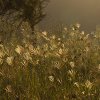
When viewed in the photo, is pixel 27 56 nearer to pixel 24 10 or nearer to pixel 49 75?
pixel 49 75

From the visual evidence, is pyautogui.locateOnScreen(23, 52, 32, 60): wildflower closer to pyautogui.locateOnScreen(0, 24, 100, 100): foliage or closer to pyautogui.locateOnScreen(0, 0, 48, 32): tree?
pyautogui.locateOnScreen(0, 24, 100, 100): foliage

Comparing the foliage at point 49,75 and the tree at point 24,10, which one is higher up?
the tree at point 24,10

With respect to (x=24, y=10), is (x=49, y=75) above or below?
below

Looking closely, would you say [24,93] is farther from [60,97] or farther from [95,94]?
[95,94]

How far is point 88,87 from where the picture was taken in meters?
3.60

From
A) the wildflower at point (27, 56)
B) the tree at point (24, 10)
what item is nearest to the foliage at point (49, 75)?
the wildflower at point (27, 56)

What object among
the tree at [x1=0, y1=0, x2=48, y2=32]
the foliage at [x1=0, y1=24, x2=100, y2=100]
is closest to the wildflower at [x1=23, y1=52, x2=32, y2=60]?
the foliage at [x1=0, y1=24, x2=100, y2=100]

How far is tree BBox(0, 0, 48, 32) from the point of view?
50.4 feet

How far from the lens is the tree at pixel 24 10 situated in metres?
15.4

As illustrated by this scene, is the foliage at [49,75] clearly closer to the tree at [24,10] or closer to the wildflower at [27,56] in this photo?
the wildflower at [27,56]

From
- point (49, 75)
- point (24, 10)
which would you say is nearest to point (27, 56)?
point (49, 75)

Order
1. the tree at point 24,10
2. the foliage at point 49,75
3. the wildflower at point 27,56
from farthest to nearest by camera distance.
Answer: the tree at point 24,10 → the wildflower at point 27,56 → the foliage at point 49,75

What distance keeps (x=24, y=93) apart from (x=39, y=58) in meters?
0.79

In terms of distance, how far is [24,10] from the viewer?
640 inches
